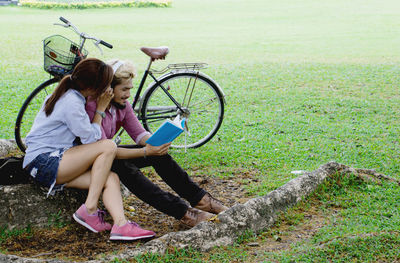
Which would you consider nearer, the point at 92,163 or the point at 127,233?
the point at 127,233

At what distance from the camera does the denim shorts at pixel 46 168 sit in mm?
3559

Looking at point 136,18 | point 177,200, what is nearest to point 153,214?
point 177,200

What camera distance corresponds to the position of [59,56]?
16.5 ft

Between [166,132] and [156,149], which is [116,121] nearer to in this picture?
[156,149]

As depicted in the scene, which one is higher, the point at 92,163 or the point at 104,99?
the point at 104,99

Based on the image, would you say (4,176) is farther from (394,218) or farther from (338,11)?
(338,11)

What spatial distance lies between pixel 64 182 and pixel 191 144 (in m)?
2.74

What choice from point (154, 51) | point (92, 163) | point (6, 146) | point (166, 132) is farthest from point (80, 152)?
point (6, 146)

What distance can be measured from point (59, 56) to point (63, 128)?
1.62 meters

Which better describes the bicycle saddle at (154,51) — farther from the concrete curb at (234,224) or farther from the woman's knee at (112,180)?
the woman's knee at (112,180)

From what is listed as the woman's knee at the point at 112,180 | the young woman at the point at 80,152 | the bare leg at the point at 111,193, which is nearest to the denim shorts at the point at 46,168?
the young woman at the point at 80,152

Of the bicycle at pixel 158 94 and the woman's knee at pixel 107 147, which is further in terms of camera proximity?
the bicycle at pixel 158 94

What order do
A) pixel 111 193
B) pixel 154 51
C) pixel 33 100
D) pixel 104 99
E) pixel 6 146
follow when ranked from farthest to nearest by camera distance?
pixel 6 146 < pixel 154 51 < pixel 33 100 < pixel 104 99 < pixel 111 193

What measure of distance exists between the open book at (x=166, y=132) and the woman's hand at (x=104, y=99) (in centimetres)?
41
